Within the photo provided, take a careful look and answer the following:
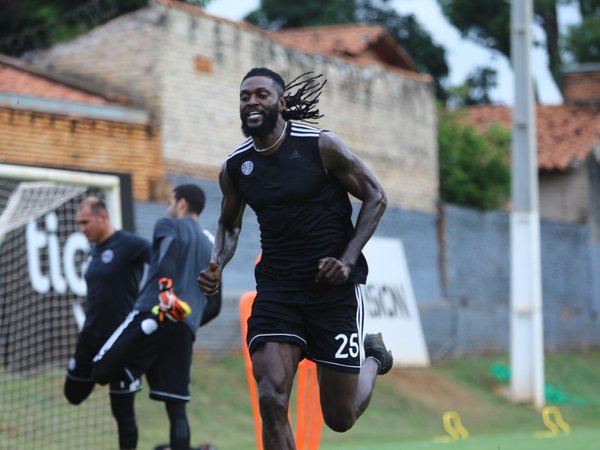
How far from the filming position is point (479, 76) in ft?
143

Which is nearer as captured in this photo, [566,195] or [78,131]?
[78,131]

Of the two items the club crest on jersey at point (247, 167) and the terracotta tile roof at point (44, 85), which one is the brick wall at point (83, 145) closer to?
the terracotta tile roof at point (44, 85)

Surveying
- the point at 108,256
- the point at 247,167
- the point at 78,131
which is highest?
the point at 247,167

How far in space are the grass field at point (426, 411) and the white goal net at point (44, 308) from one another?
0.73m

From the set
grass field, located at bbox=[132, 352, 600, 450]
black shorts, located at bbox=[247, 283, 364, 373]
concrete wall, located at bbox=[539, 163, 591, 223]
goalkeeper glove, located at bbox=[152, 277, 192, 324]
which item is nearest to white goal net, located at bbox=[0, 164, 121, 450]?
grass field, located at bbox=[132, 352, 600, 450]

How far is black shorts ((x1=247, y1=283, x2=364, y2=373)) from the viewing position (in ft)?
24.0

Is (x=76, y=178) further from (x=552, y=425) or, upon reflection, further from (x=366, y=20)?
(x=366, y=20)

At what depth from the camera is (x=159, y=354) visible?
9953 millimetres

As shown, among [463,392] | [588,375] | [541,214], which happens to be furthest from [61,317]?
[541,214]

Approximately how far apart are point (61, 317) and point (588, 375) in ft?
40.8

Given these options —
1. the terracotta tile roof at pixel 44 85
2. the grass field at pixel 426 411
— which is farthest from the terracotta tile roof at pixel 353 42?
the terracotta tile roof at pixel 44 85

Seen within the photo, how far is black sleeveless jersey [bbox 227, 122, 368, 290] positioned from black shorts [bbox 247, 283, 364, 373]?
80 mm

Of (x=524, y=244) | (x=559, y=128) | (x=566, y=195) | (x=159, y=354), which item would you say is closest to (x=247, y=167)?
(x=159, y=354)

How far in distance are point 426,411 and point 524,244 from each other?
2.87m
